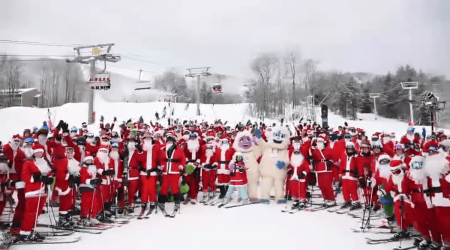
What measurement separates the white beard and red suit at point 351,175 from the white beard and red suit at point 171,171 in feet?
13.2

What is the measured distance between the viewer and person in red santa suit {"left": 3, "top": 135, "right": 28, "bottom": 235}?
598cm

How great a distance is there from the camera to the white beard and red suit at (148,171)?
24.3ft

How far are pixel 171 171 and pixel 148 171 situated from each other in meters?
0.55

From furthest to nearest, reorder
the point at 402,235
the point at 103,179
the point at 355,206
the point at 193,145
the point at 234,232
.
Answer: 1. the point at 193,145
2. the point at 355,206
3. the point at 103,179
4. the point at 234,232
5. the point at 402,235

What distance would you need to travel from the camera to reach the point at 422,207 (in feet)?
16.9

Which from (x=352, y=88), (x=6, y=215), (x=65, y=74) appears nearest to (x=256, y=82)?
(x=352, y=88)

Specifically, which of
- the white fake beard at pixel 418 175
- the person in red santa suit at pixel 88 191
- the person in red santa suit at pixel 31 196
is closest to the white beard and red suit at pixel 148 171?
the person in red santa suit at pixel 88 191

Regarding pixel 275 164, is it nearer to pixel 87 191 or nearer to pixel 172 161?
pixel 172 161

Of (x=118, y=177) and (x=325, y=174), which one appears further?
(x=325, y=174)

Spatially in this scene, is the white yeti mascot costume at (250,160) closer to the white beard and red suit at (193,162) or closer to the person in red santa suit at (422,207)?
the white beard and red suit at (193,162)

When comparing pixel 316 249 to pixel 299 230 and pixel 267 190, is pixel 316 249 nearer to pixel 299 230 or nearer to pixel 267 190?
pixel 299 230

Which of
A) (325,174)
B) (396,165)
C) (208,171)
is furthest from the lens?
(208,171)

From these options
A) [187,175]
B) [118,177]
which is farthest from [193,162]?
[118,177]

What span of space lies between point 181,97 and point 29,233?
62.0 m
